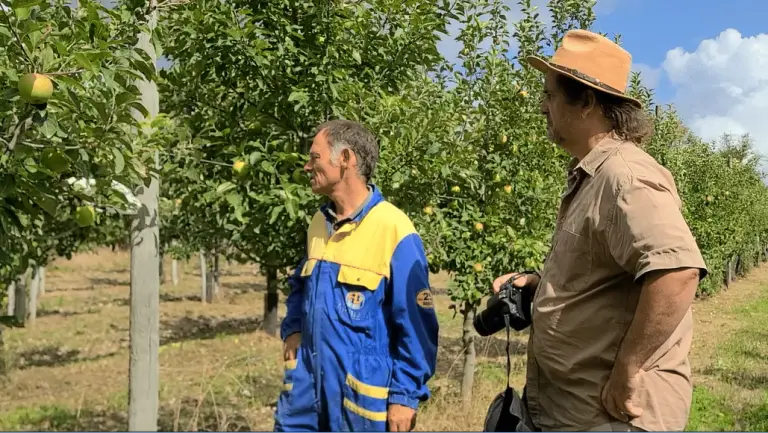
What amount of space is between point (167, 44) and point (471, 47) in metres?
2.62

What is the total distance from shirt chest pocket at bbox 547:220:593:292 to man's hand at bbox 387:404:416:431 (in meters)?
0.66

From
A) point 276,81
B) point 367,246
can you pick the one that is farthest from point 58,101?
point 276,81

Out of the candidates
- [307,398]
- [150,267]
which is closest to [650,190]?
[307,398]

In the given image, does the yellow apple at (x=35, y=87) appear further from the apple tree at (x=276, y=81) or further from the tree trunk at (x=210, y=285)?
the tree trunk at (x=210, y=285)

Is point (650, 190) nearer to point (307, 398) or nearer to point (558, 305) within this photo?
point (558, 305)

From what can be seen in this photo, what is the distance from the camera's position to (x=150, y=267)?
3.25m

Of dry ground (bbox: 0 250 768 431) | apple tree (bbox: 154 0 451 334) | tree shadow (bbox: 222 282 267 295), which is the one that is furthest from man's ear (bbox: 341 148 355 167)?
tree shadow (bbox: 222 282 267 295)

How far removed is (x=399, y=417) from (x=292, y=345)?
0.50 meters

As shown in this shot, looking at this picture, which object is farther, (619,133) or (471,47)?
(471,47)

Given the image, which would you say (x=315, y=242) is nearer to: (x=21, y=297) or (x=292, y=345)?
(x=292, y=345)

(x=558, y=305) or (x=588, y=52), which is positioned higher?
(x=588, y=52)

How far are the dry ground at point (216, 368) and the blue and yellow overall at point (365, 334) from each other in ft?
5.76

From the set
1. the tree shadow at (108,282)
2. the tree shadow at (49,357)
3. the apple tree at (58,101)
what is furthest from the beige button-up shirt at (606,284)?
the tree shadow at (108,282)

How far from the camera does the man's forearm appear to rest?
1.34m
